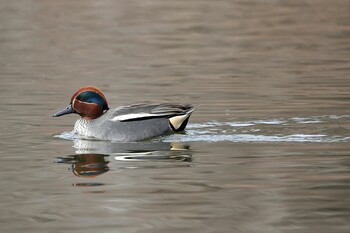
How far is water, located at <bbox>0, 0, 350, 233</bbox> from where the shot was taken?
31.0 ft

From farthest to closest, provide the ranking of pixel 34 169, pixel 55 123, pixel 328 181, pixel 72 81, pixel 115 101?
1. pixel 72 81
2. pixel 115 101
3. pixel 55 123
4. pixel 34 169
5. pixel 328 181

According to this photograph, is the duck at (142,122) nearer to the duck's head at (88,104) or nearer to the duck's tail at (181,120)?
the duck's tail at (181,120)

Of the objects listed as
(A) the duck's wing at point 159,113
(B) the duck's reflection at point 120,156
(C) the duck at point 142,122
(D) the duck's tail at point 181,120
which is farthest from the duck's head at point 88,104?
(D) the duck's tail at point 181,120

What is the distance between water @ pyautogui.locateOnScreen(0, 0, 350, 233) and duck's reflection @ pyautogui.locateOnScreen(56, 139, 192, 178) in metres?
0.01

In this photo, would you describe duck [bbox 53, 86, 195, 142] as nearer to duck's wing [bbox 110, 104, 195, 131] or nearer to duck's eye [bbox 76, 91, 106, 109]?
duck's wing [bbox 110, 104, 195, 131]

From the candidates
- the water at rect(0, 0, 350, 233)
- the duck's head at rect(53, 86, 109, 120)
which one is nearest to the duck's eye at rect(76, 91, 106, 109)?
the duck's head at rect(53, 86, 109, 120)

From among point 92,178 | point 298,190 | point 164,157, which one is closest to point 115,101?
point 164,157

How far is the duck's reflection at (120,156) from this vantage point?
38.0ft

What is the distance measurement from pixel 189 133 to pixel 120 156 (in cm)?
145

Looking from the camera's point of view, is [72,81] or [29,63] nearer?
[72,81]

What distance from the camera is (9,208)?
9727mm

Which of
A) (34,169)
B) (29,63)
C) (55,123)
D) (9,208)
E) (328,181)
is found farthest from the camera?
(29,63)

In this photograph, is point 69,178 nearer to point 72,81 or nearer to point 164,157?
point 164,157

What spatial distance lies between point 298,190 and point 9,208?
238cm
